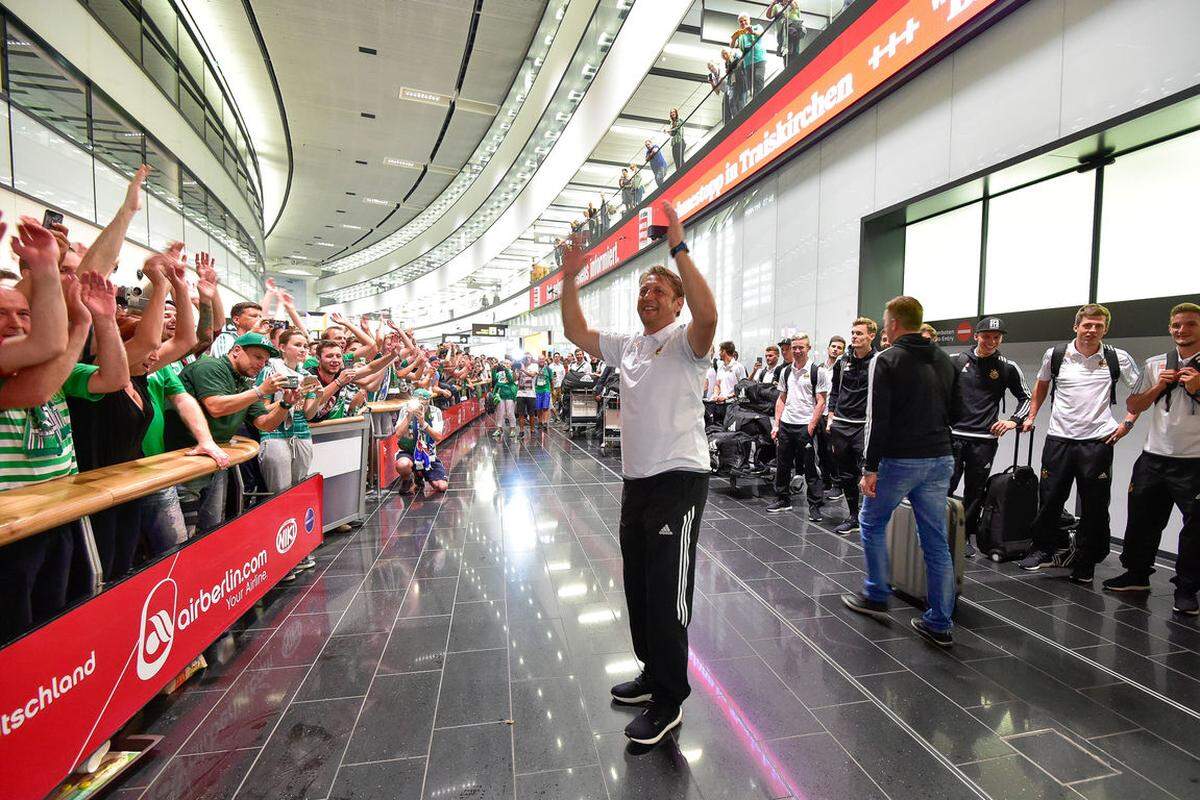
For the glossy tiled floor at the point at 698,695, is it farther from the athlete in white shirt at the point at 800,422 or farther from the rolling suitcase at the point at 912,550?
the athlete in white shirt at the point at 800,422

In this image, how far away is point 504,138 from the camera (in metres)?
17.7

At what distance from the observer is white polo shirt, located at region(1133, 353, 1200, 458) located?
3279 mm

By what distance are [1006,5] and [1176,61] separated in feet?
5.04

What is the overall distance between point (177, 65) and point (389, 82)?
15.6 feet

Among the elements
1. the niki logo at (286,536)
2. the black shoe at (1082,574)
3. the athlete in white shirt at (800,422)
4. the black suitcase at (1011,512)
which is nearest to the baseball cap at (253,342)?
the niki logo at (286,536)

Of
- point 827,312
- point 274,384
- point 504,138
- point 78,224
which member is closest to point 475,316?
point 504,138

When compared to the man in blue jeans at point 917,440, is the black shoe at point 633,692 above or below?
below

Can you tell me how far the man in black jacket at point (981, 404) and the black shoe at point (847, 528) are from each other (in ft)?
2.95

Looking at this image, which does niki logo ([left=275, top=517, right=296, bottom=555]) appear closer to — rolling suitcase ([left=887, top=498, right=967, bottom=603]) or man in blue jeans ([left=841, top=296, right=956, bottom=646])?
man in blue jeans ([left=841, top=296, right=956, bottom=646])

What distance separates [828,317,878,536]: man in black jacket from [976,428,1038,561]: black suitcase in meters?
1.04

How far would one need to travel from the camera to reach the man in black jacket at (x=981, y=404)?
4340 mm

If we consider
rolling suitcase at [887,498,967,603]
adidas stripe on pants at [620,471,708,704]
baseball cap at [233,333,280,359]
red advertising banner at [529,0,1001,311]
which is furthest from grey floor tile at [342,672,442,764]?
red advertising banner at [529,0,1001,311]

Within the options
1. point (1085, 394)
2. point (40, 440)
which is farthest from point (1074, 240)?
point (40, 440)

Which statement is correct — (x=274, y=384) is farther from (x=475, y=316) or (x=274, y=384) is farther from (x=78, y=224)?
(x=475, y=316)
